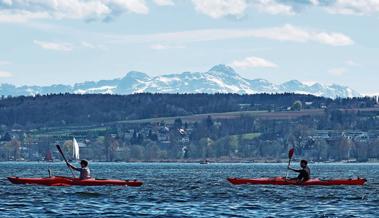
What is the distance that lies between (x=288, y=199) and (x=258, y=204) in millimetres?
5101

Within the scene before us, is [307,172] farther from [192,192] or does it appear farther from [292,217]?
[292,217]

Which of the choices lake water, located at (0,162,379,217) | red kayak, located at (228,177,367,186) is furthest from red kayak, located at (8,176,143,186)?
red kayak, located at (228,177,367,186)

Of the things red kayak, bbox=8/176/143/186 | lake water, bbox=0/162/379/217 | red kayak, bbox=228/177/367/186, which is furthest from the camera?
red kayak, bbox=228/177/367/186

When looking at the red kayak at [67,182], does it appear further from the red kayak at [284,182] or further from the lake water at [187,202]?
the red kayak at [284,182]

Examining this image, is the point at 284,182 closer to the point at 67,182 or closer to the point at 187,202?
the point at 67,182

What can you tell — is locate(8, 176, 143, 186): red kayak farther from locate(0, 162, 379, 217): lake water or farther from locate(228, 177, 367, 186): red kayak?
locate(228, 177, 367, 186): red kayak

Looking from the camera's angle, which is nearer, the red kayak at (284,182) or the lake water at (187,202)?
→ the lake water at (187,202)

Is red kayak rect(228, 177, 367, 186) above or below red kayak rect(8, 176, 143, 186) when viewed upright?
below

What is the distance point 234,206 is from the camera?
61.7 metres

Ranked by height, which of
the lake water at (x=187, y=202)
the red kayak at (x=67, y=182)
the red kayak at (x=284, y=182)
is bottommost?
the lake water at (x=187, y=202)

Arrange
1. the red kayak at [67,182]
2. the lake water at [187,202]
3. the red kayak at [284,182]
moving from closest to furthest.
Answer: the lake water at [187,202] → the red kayak at [67,182] → the red kayak at [284,182]

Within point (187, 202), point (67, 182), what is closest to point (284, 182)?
point (67, 182)

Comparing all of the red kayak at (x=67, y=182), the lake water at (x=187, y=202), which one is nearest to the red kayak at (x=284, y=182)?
the lake water at (x=187, y=202)

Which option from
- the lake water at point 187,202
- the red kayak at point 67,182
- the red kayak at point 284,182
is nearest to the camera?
the lake water at point 187,202
